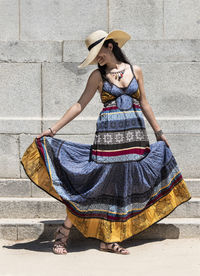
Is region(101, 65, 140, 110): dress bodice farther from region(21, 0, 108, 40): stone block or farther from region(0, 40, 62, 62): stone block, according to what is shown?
region(21, 0, 108, 40): stone block

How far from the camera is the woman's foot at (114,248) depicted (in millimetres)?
4523

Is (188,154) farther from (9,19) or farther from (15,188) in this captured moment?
(9,19)

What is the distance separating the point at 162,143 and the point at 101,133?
61cm

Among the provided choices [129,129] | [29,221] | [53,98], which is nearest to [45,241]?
[29,221]

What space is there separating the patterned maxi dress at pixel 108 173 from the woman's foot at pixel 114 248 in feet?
0.21

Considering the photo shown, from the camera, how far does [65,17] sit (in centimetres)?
666

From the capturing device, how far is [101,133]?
459 centimetres

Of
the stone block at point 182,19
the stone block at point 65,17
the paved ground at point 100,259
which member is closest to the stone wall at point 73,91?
the stone block at point 182,19

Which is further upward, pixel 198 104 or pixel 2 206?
pixel 198 104

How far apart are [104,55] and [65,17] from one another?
2351 mm

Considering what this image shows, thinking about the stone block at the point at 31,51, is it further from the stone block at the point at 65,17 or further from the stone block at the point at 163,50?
the stone block at the point at 163,50

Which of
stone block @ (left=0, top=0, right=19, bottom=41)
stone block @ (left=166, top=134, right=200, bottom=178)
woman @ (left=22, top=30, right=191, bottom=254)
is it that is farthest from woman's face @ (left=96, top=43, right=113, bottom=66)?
stone block @ (left=0, top=0, right=19, bottom=41)

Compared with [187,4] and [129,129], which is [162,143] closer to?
[129,129]

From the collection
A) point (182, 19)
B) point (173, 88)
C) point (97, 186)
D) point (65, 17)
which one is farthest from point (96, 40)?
point (182, 19)
